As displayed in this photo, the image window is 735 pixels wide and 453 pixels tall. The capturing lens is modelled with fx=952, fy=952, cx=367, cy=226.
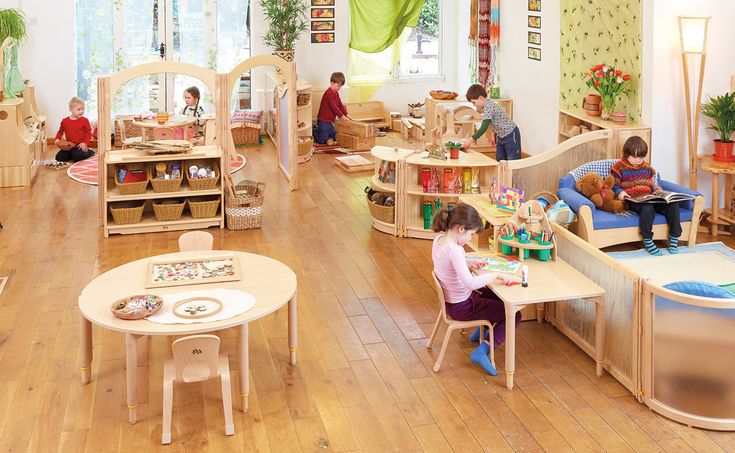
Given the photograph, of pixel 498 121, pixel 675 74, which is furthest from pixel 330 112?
pixel 675 74

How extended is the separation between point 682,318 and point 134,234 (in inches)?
216

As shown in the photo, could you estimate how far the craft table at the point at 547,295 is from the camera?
18.5 feet

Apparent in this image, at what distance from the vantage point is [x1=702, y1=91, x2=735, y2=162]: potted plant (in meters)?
8.61

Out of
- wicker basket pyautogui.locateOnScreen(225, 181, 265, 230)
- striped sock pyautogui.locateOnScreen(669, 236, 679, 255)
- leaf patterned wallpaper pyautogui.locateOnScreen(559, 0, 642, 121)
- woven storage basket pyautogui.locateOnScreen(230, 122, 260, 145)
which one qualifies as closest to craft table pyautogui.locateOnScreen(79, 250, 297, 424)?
wicker basket pyautogui.locateOnScreen(225, 181, 265, 230)

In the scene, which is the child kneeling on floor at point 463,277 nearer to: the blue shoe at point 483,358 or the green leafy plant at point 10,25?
the blue shoe at point 483,358

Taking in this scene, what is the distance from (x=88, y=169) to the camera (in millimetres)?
11414

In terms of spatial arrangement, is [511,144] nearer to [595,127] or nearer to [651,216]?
Answer: [595,127]

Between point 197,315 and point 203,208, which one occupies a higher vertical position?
point 203,208

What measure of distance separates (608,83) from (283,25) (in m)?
5.09

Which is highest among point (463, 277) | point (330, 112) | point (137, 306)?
point (330, 112)

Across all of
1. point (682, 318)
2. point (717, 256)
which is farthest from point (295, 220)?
point (682, 318)

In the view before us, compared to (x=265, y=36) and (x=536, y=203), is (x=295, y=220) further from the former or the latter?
(x=265, y=36)

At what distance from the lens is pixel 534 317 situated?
675cm

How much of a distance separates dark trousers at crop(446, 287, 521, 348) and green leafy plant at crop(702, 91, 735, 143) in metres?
3.92
